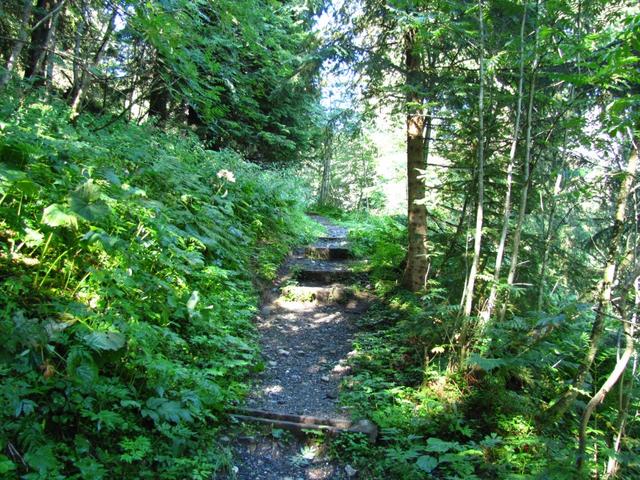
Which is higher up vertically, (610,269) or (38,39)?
(38,39)

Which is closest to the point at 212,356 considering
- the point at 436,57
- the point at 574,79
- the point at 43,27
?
the point at 574,79

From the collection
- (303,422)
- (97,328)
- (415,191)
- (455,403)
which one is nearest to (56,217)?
(97,328)

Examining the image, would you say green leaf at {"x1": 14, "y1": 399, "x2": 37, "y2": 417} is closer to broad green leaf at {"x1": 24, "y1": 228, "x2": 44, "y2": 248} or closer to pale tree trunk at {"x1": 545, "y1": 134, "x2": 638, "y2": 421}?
broad green leaf at {"x1": 24, "y1": 228, "x2": 44, "y2": 248}

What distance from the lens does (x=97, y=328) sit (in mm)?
2949

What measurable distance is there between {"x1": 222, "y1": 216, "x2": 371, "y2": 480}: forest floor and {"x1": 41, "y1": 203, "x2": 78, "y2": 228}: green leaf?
230 cm

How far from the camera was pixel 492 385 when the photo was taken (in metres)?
4.15

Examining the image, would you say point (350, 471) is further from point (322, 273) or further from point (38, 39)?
point (38, 39)

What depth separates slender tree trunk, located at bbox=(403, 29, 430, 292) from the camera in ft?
21.8

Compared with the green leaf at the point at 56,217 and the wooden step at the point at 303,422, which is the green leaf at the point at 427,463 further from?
the green leaf at the point at 56,217

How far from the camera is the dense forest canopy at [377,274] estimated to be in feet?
9.50

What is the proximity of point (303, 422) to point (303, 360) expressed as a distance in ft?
5.20

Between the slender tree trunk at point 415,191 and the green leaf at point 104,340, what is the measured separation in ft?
15.6

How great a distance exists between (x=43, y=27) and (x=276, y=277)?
6045 mm

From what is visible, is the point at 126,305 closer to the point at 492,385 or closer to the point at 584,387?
the point at 492,385
